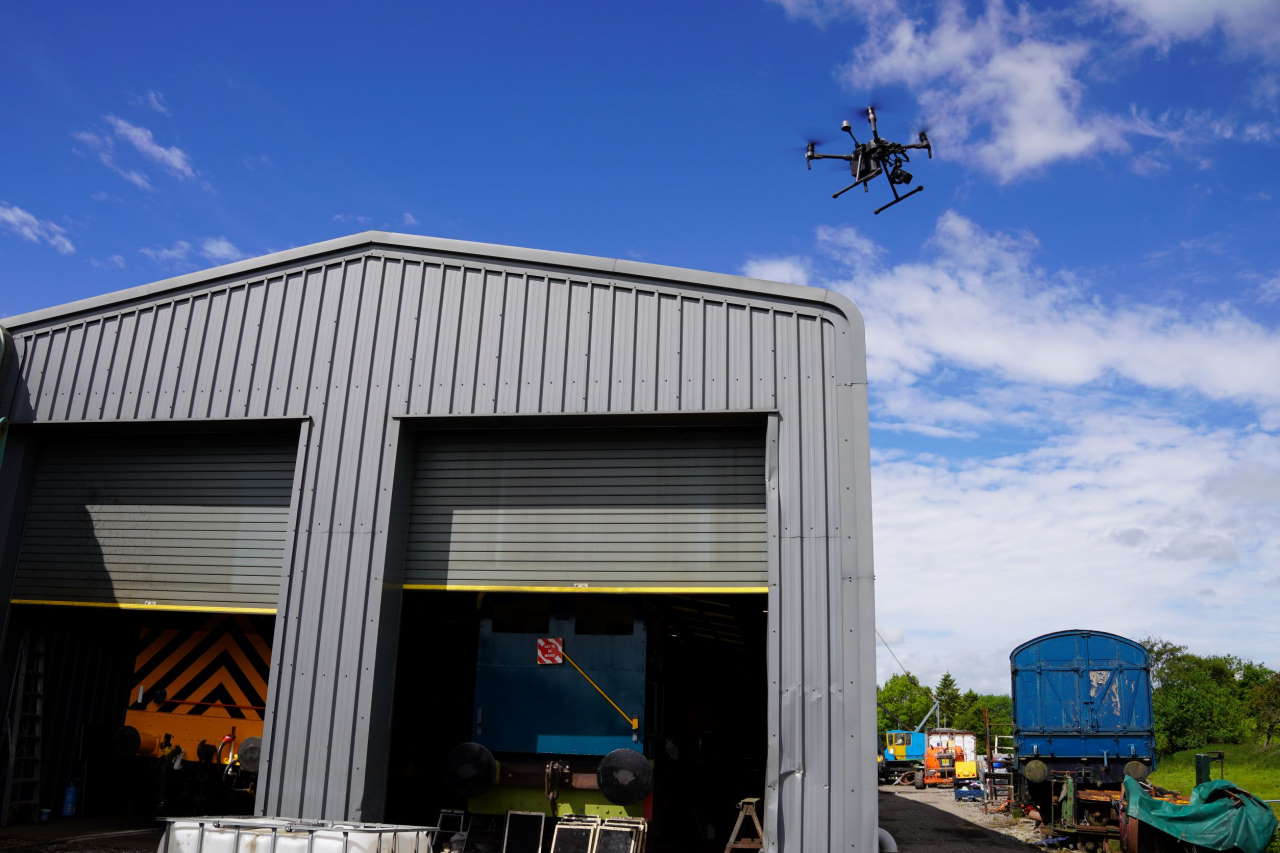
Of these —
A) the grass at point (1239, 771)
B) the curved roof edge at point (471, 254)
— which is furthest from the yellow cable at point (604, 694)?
the grass at point (1239, 771)

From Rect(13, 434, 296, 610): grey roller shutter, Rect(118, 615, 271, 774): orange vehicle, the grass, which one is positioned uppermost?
Rect(13, 434, 296, 610): grey roller shutter

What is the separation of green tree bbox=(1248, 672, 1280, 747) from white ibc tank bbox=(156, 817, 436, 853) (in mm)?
53347

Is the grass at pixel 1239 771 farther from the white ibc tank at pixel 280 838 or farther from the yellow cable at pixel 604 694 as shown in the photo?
the white ibc tank at pixel 280 838

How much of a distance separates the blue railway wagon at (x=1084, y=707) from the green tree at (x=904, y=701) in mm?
52664

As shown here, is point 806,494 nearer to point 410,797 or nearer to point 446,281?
point 446,281

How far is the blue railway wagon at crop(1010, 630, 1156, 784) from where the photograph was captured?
50.9ft

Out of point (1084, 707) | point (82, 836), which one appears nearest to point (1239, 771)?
point (1084, 707)

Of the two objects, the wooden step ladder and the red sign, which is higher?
the red sign

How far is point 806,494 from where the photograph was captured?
28.5 feet

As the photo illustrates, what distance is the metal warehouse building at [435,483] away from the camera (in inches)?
340

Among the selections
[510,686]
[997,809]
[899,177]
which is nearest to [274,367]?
[510,686]

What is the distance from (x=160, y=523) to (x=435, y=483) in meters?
3.30

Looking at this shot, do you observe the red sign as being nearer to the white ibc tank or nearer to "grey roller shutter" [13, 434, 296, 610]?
the white ibc tank

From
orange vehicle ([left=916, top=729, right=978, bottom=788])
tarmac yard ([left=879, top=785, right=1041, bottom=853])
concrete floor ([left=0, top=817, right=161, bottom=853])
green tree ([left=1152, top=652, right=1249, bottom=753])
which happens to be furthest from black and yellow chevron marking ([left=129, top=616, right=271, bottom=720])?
green tree ([left=1152, top=652, right=1249, bottom=753])
